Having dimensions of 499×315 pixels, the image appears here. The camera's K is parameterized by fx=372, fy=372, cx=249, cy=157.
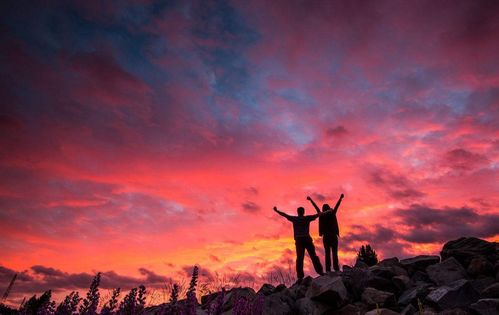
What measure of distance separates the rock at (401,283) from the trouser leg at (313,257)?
355 cm

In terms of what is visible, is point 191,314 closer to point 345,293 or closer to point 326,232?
point 345,293

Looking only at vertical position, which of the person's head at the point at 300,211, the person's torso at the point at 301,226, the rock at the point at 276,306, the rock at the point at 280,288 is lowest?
the rock at the point at 276,306

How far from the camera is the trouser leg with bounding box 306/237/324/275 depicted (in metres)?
14.3

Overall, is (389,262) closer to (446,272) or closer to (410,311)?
(446,272)

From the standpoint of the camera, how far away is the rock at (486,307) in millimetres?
8289

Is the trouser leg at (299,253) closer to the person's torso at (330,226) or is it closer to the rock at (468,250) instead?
the person's torso at (330,226)

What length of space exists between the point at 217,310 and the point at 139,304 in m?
1.21

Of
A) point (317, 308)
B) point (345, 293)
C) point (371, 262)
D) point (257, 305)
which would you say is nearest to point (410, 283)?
point (345, 293)

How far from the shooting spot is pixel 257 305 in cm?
526

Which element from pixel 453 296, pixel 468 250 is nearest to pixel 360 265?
pixel 468 250

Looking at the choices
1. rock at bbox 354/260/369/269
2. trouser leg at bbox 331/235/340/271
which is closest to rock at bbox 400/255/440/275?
rock at bbox 354/260/369/269

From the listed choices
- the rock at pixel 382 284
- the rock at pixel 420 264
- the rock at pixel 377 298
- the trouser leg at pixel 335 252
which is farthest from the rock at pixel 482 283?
the trouser leg at pixel 335 252

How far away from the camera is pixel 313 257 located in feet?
47.1

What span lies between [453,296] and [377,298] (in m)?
1.81
